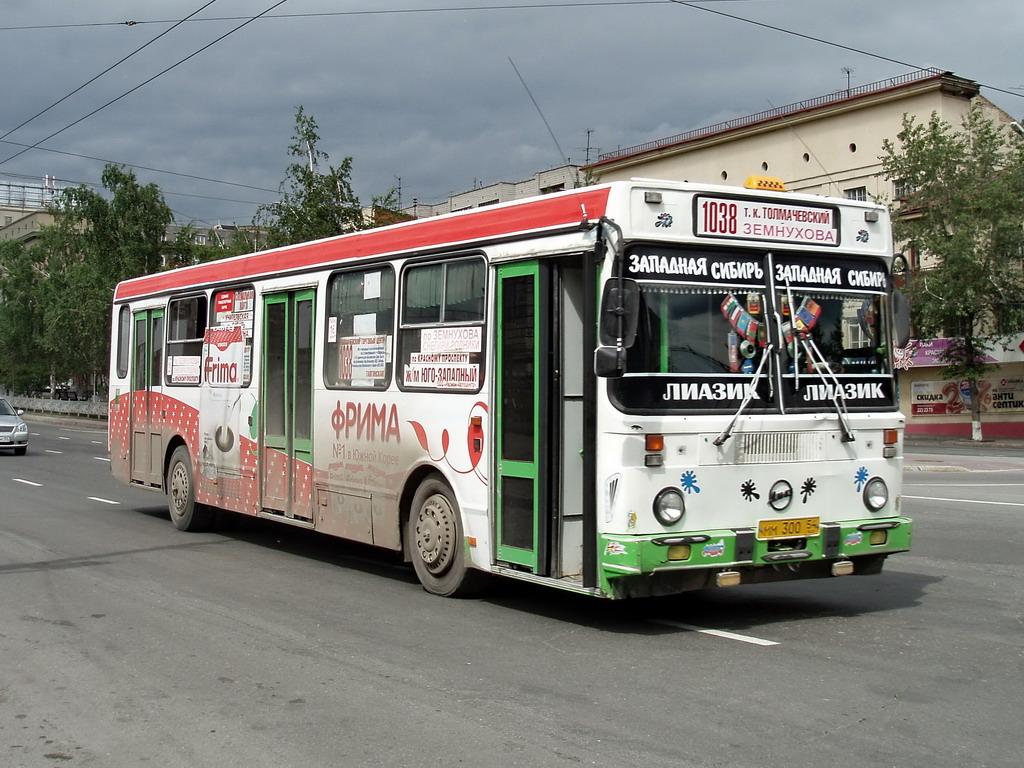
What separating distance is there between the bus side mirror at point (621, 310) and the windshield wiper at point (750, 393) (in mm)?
964

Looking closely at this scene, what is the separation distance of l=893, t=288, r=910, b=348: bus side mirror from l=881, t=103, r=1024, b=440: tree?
29.8 metres

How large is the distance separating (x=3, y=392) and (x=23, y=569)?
85996 mm

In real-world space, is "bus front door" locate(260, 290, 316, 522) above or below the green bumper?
above

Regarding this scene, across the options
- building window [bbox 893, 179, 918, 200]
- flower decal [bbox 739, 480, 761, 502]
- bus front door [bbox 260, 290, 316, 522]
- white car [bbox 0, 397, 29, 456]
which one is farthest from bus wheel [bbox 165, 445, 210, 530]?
building window [bbox 893, 179, 918, 200]

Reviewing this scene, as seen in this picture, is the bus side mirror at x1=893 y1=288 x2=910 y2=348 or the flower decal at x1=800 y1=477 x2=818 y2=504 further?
the bus side mirror at x1=893 y1=288 x2=910 y2=348

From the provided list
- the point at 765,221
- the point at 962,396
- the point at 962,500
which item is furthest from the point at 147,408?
the point at 962,396

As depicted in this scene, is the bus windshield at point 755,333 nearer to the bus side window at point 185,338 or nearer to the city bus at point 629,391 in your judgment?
the city bus at point 629,391

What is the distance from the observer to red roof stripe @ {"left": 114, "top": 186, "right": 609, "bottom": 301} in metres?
8.12

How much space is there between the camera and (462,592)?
9320 mm

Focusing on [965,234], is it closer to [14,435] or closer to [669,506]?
[14,435]

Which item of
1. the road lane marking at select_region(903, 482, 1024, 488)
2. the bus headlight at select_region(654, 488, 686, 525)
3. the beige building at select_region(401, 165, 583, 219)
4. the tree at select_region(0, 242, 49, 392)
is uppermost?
the beige building at select_region(401, 165, 583, 219)

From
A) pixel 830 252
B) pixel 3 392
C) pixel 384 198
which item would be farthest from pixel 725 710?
pixel 3 392

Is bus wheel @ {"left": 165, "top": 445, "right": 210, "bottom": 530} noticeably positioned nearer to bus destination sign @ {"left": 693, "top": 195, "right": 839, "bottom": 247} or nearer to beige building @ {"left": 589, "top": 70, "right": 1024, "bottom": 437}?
bus destination sign @ {"left": 693, "top": 195, "right": 839, "bottom": 247}

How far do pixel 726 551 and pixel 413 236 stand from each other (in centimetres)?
394
